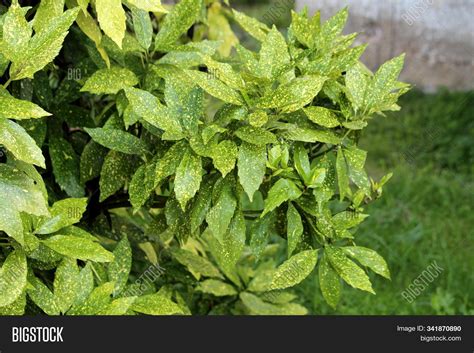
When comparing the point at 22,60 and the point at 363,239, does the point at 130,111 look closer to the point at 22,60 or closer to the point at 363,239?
the point at 22,60

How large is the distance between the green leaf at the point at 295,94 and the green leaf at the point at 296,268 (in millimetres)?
355

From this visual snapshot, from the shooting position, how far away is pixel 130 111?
1.99m

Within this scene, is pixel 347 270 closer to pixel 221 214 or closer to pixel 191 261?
pixel 221 214

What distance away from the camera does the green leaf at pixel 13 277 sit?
168cm

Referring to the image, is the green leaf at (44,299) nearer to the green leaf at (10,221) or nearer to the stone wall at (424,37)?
the green leaf at (10,221)

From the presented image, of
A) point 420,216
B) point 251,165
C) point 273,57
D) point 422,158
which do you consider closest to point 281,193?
point 251,165

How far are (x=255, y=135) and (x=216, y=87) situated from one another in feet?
0.48

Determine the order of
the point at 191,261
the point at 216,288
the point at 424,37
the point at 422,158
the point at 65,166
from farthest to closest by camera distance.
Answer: the point at 424,37
the point at 422,158
the point at 216,288
the point at 191,261
the point at 65,166

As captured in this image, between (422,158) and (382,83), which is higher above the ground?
(382,83)

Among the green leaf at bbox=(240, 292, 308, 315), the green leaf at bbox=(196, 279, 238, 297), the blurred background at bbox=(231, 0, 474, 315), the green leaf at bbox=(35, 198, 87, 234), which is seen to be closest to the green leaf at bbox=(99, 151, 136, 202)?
the green leaf at bbox=(35, 198, 87, 234)

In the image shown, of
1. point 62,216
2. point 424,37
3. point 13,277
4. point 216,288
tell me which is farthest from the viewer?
point 424,37

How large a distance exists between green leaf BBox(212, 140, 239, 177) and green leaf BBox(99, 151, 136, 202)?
17.3 inches

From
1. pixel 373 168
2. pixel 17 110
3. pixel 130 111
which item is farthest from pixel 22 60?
pixel 373 168

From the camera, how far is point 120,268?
80.9 inches
